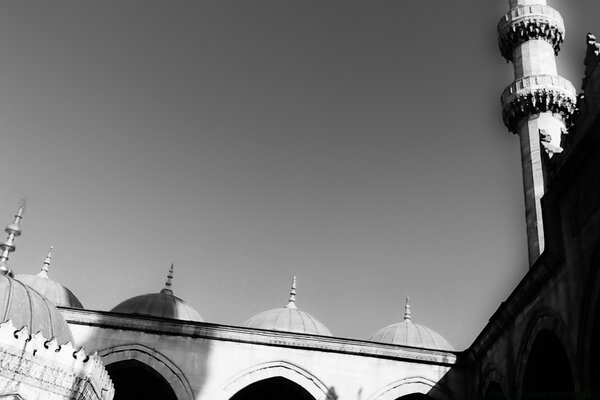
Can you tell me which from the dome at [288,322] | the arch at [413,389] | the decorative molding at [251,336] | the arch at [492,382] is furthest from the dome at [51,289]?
the arch at [492,382]

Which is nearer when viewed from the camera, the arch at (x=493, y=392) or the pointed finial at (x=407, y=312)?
the arch at (x=493, y=392)

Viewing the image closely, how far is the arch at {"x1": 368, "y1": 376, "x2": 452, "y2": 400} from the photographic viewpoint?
13.5 m

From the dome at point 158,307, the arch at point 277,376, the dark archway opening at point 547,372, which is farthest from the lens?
the dome at point 158,307

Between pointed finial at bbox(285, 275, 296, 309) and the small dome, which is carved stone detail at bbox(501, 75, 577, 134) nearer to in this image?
pointed finial at bbox(285, 275, 296, 309)

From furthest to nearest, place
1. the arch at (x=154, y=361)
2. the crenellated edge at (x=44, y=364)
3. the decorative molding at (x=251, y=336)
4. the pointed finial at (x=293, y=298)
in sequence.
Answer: the pointed finial at (x=293, y=298)
the decorative molding at (x=251, y=336)
the arch at (x=154, y=361)
the crenellated edge at (x=44, y=364)

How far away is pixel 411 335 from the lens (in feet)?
63.1

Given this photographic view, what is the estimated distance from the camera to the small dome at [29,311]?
9203 millimetres

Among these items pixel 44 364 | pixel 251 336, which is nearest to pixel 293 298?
pixel 251 336

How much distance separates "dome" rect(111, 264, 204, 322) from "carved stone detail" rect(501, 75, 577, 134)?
10532 mm

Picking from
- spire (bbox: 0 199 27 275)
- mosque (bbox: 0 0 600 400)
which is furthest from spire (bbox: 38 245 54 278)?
spire (bbox: 0 199 27 275)

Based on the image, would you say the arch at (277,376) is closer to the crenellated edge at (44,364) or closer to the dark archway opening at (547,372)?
the dark archway opening at (547,372)

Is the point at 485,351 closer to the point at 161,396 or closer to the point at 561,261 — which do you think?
the point at 561,261

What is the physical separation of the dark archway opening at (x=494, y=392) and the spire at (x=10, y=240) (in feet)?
27.3

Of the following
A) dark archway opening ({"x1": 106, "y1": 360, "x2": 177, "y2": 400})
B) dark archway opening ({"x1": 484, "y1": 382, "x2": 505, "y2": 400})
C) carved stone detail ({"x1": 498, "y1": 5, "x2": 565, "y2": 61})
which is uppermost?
carved stone detail ({"x1": 498, "y1": 5, "x2": 565, "y2": 61})
